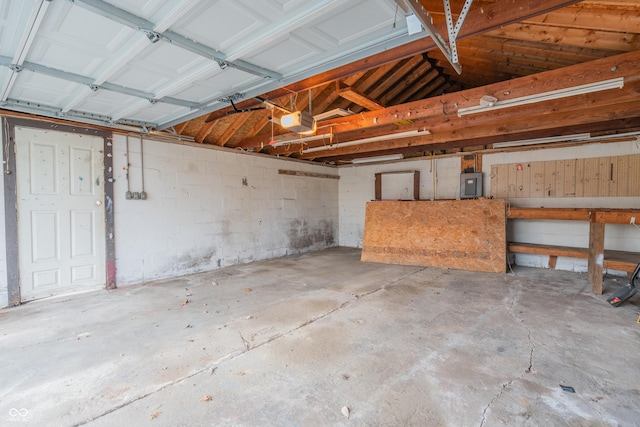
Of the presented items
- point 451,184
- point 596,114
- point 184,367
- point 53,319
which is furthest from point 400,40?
point 451,184

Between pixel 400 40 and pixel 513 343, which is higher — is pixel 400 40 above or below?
above

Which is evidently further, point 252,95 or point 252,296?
point 252,296

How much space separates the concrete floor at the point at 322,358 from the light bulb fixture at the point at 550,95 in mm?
2232

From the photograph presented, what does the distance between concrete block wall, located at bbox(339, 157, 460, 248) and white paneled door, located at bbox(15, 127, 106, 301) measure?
18.3 ft

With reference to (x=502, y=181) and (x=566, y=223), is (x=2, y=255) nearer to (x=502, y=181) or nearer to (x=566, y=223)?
(x=502, y=181)

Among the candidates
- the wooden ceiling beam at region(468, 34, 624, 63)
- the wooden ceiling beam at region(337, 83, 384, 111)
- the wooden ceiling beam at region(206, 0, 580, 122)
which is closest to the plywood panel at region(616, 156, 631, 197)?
the wooden ceiling beam at region(468, 34, 624, 63)

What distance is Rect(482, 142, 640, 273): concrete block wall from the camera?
477 cm

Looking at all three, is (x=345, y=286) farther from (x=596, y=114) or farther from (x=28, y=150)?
(x=28, y=150)

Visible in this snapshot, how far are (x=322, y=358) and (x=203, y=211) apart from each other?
152 inches

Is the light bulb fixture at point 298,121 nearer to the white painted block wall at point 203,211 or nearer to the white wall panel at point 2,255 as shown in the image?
the white painted block wall at point 203,211

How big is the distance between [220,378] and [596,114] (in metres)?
5.16

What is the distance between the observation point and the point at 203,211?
527cm

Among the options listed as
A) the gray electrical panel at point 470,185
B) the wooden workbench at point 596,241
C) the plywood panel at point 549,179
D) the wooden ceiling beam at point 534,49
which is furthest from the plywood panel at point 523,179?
the wooden ceiling beam at point 534,49

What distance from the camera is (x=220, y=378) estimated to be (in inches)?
78.9
